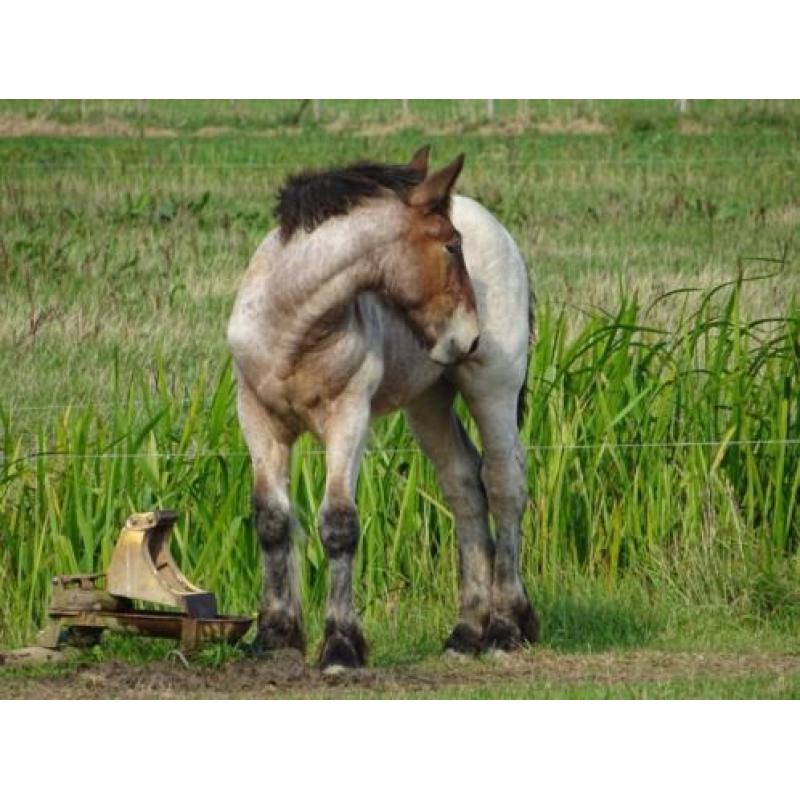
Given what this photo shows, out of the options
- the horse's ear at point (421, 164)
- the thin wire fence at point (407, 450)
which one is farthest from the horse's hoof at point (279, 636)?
the horse's ear at point (421, 164)

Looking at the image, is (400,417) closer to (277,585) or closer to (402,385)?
(402,385)

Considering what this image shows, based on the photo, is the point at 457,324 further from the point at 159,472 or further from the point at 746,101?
the point at 746,101

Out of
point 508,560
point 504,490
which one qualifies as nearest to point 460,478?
point 504,490

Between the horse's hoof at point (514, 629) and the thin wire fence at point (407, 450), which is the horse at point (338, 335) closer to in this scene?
the horse's hoof at point (514, 629)

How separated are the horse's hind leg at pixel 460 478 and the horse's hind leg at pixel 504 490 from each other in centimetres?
6

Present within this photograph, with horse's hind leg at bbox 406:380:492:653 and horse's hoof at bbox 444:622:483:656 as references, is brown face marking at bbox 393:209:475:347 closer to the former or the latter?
horse's hind leg at bbox 406:380:492:653

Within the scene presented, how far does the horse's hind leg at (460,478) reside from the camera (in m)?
9.35

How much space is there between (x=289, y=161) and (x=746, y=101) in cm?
358

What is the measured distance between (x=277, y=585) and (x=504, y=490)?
133 centimetres

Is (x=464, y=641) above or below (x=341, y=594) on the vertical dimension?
below

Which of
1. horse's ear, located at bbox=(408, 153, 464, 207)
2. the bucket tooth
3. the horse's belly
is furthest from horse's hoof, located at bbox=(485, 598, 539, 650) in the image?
horse's ear, located at bbox=(408, 153, 464, 207)

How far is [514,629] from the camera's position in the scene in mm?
9180

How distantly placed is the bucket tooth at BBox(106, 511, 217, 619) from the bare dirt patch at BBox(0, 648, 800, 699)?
0.27m

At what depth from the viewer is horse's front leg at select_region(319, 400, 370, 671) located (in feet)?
27.3
